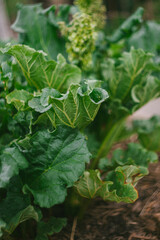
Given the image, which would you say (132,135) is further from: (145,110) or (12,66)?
(12,66)

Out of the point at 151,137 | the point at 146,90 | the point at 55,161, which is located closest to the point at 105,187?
the point at 55,161

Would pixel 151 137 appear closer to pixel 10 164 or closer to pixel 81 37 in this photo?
pixel 81 37

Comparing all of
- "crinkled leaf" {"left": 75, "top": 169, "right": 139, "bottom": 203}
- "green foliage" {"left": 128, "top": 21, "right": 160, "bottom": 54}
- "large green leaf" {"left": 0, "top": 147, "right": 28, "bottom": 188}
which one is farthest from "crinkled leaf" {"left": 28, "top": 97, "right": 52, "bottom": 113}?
"green foliage" {"left": 128, "top": 21, "right": 160, "bottom": 54}

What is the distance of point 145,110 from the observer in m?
2.48

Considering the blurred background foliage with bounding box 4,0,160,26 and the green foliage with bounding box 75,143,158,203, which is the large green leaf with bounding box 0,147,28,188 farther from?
the blurred background foliage with bounding box 4,0,160,26

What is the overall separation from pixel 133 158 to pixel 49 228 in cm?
52

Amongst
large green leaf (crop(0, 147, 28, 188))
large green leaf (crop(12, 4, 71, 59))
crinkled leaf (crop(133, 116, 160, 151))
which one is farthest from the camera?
crinkled leaf (crop(133, 116, 160, 151))

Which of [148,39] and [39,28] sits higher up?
[39,28]

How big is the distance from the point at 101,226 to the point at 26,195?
0.38m

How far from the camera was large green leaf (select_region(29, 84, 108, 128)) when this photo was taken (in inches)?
32.9

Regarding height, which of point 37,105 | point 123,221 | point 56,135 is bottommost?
point 123,221

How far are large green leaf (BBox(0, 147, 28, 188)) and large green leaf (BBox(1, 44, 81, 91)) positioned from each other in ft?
1.09

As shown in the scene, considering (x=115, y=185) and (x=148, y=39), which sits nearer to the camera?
(x=115, y=185)

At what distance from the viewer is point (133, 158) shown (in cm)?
127
